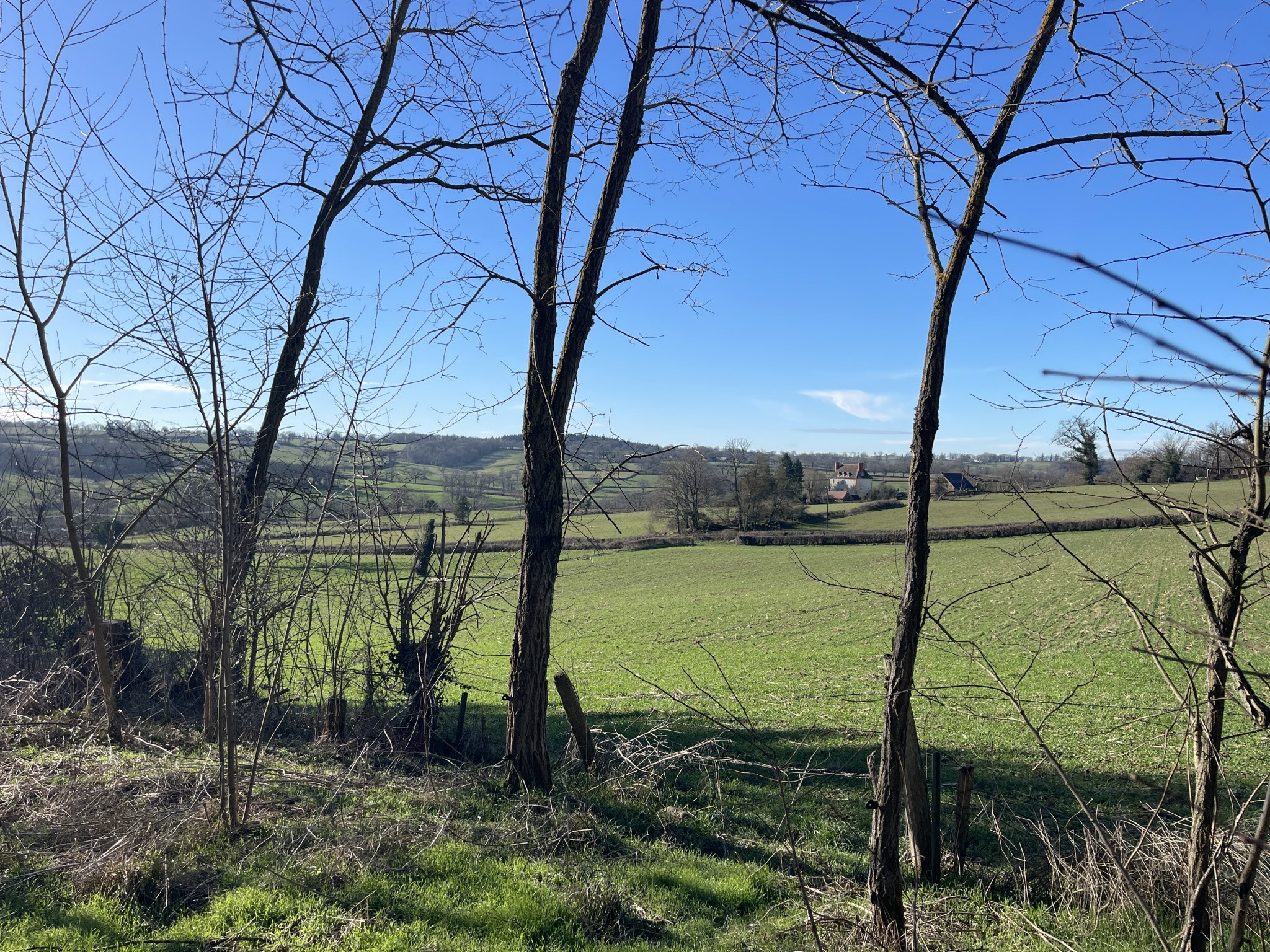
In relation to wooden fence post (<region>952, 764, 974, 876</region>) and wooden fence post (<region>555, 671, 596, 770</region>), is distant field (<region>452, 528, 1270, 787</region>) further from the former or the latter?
wooden fence post (<region>555, 671, 596, 770</region>)

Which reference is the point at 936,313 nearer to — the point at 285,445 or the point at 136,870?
the point at 136,870

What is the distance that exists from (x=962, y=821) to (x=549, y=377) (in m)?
4.36

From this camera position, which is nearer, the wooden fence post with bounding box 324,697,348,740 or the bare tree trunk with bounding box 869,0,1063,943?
the bare tree trunk with bounding box 869,0,1063,943

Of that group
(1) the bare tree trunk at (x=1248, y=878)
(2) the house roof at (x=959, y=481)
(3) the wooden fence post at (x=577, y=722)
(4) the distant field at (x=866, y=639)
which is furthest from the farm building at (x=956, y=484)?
(3) the wooden fence post at (x=577, y=722)

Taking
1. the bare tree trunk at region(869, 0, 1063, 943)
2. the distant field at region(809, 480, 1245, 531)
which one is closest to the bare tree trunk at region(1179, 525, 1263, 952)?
the distant field at region(809, 480, 1245, 531)

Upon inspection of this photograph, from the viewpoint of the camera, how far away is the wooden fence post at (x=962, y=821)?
4.93 metres

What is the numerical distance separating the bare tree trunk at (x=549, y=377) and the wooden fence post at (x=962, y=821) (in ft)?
9.76

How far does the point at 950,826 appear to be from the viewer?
262 inches

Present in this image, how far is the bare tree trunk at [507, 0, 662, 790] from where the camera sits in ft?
19.9

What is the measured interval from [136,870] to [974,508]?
464 cm

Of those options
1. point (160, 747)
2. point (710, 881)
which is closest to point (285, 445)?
point (160, 747)

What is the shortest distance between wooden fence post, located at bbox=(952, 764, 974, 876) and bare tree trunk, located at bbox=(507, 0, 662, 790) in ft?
9.76

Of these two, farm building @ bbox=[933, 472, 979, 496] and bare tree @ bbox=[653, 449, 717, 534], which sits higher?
farm building @ bbox=[933, 472, 979, 496]

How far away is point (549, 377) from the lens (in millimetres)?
6262
